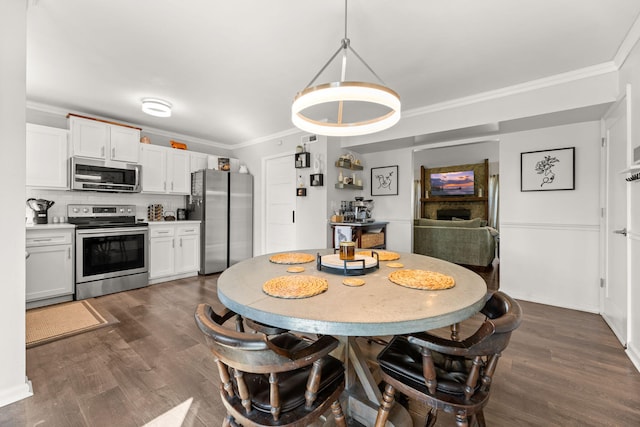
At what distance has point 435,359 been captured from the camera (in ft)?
4.17

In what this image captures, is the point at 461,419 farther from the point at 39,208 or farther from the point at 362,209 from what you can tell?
the point at 39,208

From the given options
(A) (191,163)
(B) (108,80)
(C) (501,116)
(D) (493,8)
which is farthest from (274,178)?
(D) (493,8)

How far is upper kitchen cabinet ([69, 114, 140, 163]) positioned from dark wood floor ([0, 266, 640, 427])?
236cm

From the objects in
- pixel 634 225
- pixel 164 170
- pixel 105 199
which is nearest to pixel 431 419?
pixel 634 225

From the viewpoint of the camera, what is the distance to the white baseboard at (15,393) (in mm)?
1622

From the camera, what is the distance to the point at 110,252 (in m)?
3.70

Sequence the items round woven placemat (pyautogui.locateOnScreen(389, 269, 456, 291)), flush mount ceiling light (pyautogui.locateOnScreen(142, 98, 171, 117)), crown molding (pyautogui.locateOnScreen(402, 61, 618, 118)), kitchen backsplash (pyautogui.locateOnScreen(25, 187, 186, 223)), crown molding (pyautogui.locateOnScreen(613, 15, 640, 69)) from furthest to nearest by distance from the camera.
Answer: kitchen backsplash (pyautogui.locateOnScreen(25, 187, 186, 223)) < flush mount ceiling light (pyautogui.locateOnScreen(142, 98, 171, 117)) < crown molding (pyautogui.locateOnScreen(402, 61, 618, 118)) < crown molding (pyautogui.locateOnScreen(613, 15, 640, 69)) < round woven placemat (pyautogui.locateOnScreen(389, 269, 456, 291))

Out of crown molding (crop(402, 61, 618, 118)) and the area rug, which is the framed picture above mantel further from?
the area rug

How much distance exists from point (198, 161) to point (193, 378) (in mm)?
3844

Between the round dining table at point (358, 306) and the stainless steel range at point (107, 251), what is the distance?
2.95m

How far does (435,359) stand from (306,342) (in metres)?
0.61

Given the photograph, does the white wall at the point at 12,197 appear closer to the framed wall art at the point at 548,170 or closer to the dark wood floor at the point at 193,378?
the dark wood floor at the point at 193,378

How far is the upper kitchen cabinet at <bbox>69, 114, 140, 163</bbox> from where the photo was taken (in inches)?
141

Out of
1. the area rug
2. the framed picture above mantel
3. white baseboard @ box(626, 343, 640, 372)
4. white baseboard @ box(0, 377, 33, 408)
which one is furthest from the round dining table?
the framed picture above mantel
